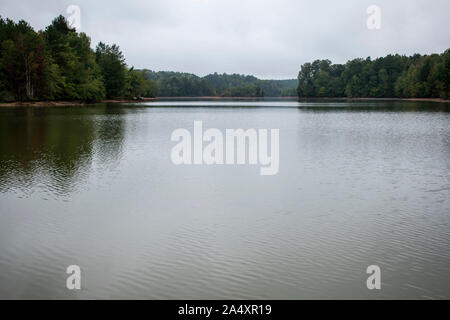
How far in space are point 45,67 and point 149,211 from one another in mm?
84728

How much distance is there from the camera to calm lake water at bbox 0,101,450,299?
352 inches

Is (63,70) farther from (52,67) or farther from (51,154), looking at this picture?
(51,154)

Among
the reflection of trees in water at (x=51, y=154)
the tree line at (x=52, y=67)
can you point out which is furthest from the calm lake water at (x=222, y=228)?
the tree line at (x=52, y=67)

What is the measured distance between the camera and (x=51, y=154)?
83.8ft

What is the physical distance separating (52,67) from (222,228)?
291ft

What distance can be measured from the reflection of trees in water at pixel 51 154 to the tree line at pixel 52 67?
52.4 meters

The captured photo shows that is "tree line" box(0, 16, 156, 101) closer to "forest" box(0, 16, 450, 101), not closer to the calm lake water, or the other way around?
"forest" box(0, 16, 450, 101)

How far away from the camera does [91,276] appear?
9203 mm

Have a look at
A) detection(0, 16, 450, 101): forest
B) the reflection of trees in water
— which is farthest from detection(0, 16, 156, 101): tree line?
the reflection of trees in water

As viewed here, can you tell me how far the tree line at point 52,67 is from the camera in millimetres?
87750

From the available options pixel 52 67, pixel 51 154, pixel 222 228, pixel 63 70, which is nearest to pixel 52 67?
pixel 52 67

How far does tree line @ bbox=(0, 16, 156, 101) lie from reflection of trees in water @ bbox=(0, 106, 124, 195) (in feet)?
172

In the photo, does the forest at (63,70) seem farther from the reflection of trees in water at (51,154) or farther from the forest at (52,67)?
the reflection of trees in water at (51,154)
